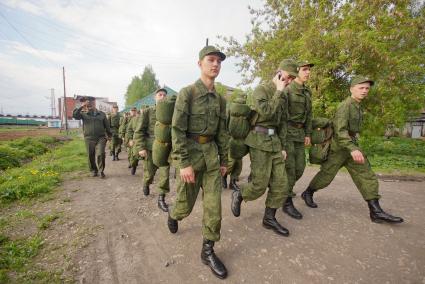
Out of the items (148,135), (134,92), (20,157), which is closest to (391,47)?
(148,135)

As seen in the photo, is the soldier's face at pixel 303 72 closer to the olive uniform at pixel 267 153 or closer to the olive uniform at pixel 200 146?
the olive uniform at pixel 267 153

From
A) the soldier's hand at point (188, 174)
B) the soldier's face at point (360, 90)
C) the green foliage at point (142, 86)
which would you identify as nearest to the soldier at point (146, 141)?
the soldier's hand at point (188, 174)

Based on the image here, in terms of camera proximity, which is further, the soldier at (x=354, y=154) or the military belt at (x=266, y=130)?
the soldier at (x=354, y=154)

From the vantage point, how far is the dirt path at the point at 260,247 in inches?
102

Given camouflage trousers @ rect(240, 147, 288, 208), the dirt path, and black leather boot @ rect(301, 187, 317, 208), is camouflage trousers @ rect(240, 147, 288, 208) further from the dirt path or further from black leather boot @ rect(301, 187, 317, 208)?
black leather boot @ rect(301, 187, 317, 208)

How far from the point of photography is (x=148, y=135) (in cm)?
565

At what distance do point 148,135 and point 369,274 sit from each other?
15.4 feet

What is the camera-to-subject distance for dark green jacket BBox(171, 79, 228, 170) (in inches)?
110

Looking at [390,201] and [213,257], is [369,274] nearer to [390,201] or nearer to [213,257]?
[213,257]

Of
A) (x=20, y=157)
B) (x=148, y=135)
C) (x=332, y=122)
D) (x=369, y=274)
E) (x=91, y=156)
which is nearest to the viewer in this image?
(x=369, y=274)

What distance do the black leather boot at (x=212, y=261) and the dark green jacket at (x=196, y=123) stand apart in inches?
35.5

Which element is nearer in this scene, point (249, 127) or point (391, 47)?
point (249, 127)

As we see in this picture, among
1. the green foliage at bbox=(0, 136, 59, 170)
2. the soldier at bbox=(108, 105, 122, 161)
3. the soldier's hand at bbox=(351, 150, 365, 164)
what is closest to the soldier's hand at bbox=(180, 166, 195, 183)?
the soldier's hand at bbox=(351, 150, 365, 164)

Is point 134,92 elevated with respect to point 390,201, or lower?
elevated
